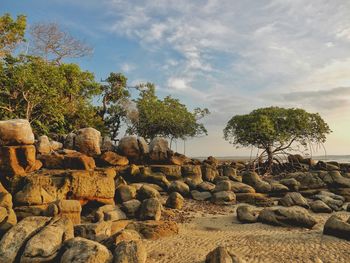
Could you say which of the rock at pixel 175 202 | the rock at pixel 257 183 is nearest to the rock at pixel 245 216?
the rock at pixel 175 202

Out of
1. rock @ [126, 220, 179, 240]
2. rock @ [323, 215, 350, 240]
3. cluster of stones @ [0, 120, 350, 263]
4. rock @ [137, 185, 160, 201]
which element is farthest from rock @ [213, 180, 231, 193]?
rock @ [323, 215, 350, 240]

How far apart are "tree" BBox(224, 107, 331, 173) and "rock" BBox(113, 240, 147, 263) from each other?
27482mm

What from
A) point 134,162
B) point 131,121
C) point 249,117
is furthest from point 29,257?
point 131,121

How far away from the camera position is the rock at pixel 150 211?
14867 millimetres

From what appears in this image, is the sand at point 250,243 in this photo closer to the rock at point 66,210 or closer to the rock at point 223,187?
the rock at point 66,210

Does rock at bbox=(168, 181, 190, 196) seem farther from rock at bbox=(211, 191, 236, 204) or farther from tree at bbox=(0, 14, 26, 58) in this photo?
tree at bbox=(0, 14, 26, 58)

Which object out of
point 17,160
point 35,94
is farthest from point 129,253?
point 35,94

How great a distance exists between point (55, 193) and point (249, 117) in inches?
1015

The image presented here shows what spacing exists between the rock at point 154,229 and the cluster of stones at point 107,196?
38 mm

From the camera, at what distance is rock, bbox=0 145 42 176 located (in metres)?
16.8

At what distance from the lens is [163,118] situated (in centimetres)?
4253

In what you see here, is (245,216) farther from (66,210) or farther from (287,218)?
(66,210)

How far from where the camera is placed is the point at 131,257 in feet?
29.9

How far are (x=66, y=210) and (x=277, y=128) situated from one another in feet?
90.5
